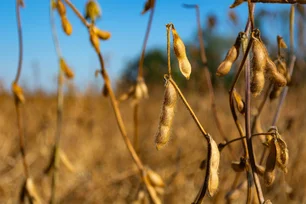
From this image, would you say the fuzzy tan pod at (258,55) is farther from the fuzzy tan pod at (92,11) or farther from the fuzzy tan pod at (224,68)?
the fuzzy tan pod at (92,11)

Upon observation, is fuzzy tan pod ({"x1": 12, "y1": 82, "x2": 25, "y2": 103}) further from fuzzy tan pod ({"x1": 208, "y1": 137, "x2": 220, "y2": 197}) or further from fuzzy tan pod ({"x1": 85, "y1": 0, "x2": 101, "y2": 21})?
fuzzy tan pod ({"x1": 208, "y1": 137, "x2": 220, "y2": 197})

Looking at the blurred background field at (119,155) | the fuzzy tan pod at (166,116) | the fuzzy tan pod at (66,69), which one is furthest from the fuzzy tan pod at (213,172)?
the fuzzy tan pod at (66,69)

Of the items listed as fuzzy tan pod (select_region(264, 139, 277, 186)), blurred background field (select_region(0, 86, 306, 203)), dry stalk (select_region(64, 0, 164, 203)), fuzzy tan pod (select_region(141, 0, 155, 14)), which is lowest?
blurred background field (select_region(0, 86, 306, 203))

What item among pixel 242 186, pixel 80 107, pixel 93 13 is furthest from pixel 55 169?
pixel 80 107

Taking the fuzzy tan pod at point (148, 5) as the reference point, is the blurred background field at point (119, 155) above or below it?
below

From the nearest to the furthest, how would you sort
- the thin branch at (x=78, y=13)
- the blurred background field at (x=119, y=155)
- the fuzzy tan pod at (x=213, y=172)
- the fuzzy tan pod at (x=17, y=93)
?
the fuzzy tan pod at (x=213, y=172) < the thin branch at (x=78, y=13) < the fuzzy tan pod at (x=17, y=93) < the blurred background field at (x=119, y=155)

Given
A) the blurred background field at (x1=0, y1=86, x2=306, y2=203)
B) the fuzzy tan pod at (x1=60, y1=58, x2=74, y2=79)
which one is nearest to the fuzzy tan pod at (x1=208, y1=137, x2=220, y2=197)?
the blurred background field at (x1=0, y1=86, x2=306, y2=203)

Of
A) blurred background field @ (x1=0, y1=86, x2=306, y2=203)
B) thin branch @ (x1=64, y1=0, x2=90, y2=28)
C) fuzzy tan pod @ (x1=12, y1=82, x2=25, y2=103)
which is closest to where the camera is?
thin branch @ (x1=64, y1=0, x2=90, y2=28)
